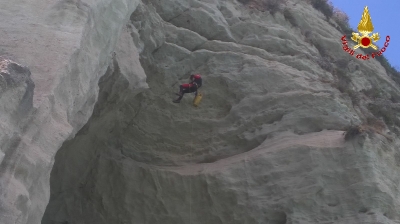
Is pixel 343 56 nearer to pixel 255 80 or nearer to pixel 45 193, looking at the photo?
pixel 255 80

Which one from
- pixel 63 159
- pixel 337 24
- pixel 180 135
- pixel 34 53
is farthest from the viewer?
pixel 337 24

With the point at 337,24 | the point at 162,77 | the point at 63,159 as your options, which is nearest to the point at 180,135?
the point at 162,77

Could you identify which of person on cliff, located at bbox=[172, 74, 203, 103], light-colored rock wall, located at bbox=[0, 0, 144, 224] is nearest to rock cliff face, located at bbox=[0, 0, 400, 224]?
light-colored rock wall, located at bbox=[0, 0, 144, 224]

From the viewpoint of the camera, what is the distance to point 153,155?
39.5ft

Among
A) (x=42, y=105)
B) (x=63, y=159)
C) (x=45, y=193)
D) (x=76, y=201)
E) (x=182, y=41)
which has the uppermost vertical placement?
(x=42, y=105)

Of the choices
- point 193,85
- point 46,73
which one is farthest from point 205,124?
point 46,73

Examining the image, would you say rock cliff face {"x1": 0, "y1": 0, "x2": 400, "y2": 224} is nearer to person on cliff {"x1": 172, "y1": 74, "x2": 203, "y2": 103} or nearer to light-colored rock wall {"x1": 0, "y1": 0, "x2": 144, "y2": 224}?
light-colored rock wall {"x1": 0, "y1": 0, "x2": 144, "y2": 224}

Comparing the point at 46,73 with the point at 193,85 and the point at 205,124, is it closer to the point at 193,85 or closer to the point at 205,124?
the point at 193,85

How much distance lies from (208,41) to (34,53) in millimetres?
8412

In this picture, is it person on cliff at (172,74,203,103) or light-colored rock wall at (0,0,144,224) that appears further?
person on cliff at (172,74,203,103)

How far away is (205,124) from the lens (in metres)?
12.2

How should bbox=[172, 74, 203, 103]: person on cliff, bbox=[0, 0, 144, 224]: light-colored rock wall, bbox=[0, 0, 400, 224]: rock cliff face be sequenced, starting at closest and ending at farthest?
bbox=[0, 0, 144, 224]: light-colored rock wall
bbox=[0, 0, 400, 224]: rock cliff face
bbox=[172, 74, 203, 103]: person on cliff

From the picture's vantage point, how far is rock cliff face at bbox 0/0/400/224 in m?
7.88

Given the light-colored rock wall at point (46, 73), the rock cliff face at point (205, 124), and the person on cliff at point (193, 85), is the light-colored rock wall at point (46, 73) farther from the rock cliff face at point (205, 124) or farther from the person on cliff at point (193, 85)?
the person on cliff at point (193, 85)
